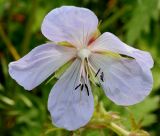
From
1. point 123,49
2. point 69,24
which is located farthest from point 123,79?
point 69,24

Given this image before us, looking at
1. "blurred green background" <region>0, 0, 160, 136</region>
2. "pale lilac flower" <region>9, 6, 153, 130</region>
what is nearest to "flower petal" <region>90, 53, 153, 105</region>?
"pale lilac flower" <region>9, 6, 153, 130</region>

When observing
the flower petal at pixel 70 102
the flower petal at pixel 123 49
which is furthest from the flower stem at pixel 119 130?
the flower petal at pixel 123 49

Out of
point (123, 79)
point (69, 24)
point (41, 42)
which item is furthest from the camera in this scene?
point (41, 42)

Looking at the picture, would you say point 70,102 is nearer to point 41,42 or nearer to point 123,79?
point 123,79

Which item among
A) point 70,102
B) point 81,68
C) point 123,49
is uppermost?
point 123,49

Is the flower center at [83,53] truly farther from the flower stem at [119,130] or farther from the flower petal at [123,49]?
the flower stem at [119,130]

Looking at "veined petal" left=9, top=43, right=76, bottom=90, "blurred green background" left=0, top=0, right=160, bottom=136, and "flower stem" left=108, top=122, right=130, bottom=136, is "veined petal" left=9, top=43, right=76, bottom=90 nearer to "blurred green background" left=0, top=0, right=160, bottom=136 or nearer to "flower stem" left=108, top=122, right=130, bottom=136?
"flower stem" left=108, top=122, right=130, bottom=136

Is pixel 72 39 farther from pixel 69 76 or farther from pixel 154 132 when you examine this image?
pixel 154 132
